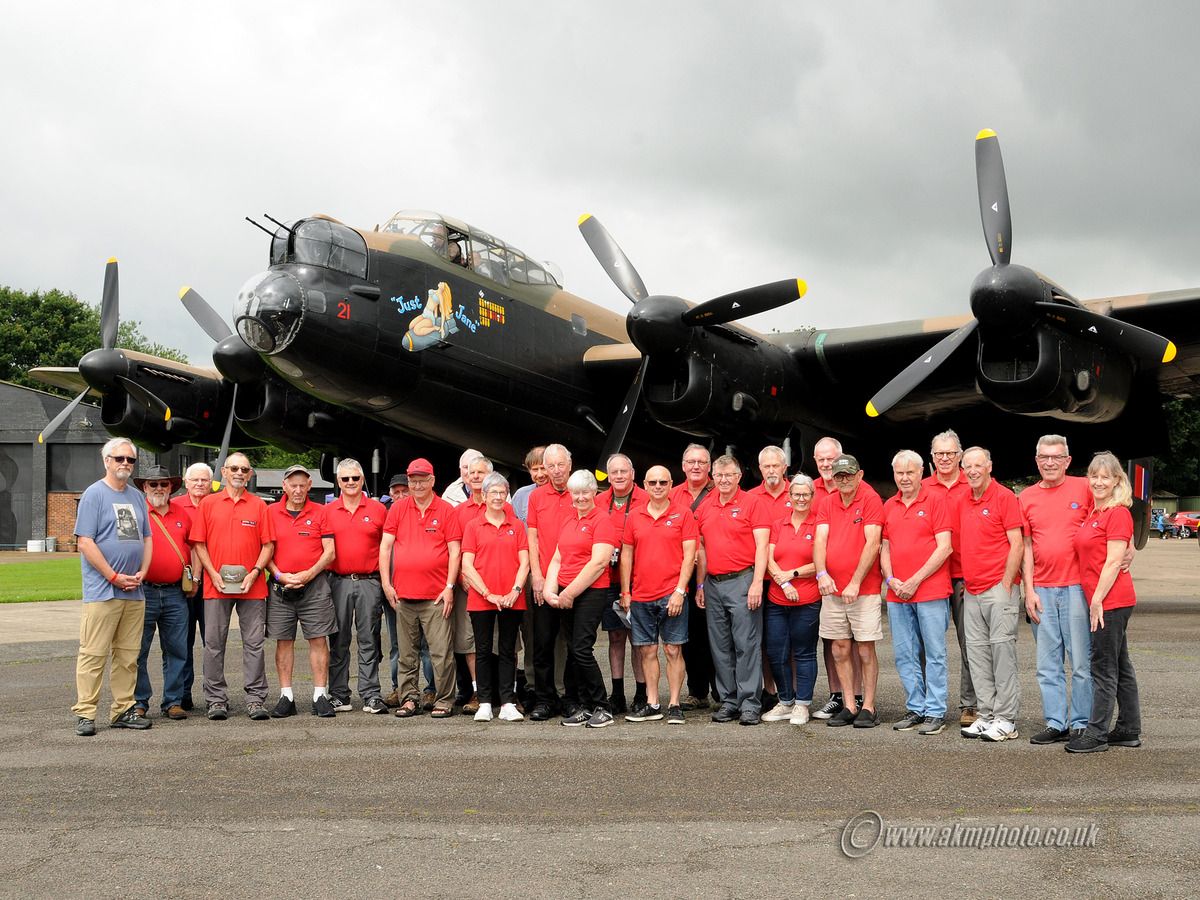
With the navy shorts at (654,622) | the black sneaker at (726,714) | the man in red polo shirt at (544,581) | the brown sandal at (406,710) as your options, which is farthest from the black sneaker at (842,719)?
the brown sandal at (406,710)

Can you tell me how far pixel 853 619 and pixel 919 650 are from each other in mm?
644

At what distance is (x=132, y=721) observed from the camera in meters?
8.42

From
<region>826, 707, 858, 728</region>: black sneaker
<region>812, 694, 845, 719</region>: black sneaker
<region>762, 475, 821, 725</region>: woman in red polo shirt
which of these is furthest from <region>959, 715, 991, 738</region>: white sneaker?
<region>762, 475, 821, 725</region>: woman in red polo shirt

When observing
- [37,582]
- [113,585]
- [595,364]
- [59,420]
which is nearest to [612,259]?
[595,364]

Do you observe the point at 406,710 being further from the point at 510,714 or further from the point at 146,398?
the point at 146,398

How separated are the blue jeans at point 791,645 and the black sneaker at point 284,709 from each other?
4103 mm

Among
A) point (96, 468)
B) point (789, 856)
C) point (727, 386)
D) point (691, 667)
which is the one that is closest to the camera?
point (789, 856)

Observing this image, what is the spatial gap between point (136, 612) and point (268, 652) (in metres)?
5.11

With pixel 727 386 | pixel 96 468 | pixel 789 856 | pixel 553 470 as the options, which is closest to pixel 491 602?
pixel 553 470

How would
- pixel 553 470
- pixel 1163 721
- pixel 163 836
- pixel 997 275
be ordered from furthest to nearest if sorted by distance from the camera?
pixel 997 275
pixel 553 470
pixel 1163 721
pixel 163 836

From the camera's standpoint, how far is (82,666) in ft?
27.2

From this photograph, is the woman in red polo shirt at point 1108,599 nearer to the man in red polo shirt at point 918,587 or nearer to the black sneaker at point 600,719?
the man in red polo shirt at point 918,587

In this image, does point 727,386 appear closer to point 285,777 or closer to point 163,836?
point 285,777

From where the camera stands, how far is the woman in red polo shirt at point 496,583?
859 centimetres
